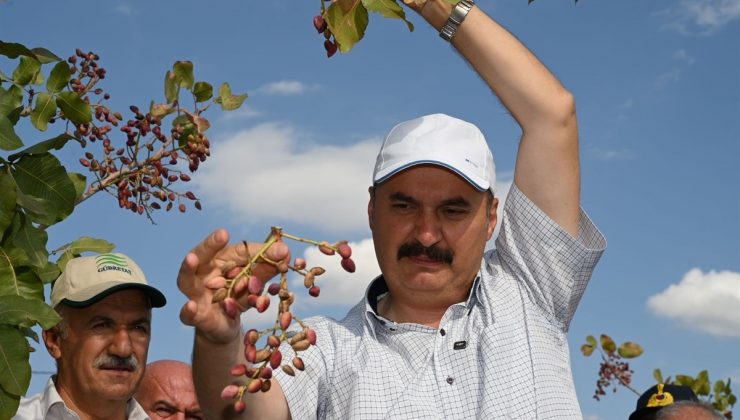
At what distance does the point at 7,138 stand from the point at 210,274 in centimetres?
82

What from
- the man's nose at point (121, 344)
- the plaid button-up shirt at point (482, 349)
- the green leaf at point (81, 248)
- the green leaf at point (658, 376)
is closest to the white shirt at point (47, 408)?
the man's nose at point (121, 344)

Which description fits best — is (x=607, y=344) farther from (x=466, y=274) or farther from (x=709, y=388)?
(x=466, y=274)

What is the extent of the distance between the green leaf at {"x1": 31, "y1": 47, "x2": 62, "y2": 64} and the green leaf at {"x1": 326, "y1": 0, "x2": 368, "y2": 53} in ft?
4.38

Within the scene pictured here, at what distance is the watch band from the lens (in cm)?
324

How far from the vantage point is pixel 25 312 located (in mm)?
2680

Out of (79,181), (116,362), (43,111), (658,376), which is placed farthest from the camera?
(658,376)

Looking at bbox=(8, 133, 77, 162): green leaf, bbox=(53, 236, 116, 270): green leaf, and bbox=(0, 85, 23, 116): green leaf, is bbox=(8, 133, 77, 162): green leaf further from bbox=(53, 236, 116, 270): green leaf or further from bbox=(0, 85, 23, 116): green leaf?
bbox=(53, 236, 116, 270): green leaf

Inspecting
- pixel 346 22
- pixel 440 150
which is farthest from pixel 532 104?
pixel 346 22

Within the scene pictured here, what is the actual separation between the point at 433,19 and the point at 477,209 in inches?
25.7

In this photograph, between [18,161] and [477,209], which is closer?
[18,161]

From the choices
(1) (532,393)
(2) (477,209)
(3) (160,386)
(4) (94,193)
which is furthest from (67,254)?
(1) (532,393)

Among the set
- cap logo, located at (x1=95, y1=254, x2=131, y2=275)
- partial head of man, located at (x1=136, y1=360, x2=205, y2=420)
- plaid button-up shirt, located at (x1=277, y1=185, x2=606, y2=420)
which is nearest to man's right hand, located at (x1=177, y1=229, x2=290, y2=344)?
plaid button-up shirt, located at (x1=277, y1=185, x2=606, y2=420)

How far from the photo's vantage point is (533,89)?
10.8ft

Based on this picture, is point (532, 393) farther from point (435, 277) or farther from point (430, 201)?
point (430, 201)
